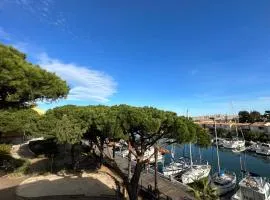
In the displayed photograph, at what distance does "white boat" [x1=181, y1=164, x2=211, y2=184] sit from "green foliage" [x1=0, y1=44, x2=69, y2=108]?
61.9 feet

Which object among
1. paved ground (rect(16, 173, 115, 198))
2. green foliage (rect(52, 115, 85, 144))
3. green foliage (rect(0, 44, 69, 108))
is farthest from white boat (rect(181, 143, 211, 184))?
green foliage (rect(0, 44, 69, 108))

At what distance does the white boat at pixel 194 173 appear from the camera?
94.1ft

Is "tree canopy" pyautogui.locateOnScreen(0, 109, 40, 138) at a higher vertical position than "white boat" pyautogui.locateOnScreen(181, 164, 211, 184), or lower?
higher

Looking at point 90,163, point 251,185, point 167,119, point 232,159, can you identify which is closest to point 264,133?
point 232,159

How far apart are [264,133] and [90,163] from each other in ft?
187

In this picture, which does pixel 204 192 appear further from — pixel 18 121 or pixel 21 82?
pixel 21 82

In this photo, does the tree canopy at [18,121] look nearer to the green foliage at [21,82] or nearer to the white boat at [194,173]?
the green foliage at [21,82]

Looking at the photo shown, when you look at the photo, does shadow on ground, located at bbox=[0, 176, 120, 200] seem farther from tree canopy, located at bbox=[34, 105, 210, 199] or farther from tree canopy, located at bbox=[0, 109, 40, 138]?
tree canopy, located at bbox=[0, 109, 40, 138]

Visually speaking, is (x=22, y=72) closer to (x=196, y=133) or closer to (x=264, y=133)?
(x=196, y=133)

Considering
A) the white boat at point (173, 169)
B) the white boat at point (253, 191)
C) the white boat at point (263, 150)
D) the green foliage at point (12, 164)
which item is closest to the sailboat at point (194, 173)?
the white boat at point (173, 169)

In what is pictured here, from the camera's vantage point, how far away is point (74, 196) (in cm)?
1435

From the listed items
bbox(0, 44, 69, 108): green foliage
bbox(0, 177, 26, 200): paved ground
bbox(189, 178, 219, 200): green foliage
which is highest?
bbox(0, 44, 69, 108): green foliage

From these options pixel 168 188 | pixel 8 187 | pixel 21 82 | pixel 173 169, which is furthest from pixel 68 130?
pixel 173 169

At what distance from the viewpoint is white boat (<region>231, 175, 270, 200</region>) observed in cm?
2167
